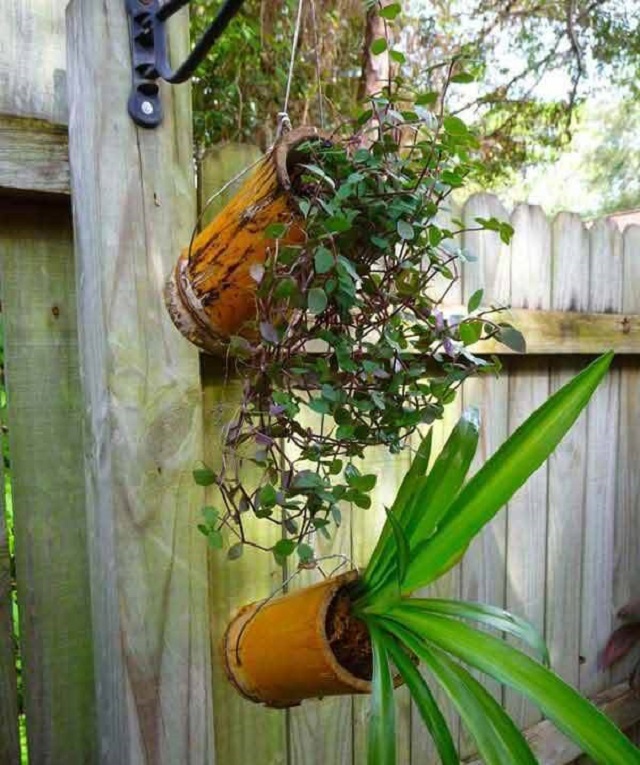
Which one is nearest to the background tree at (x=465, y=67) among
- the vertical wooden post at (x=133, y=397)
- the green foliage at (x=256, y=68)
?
the green foliage at (x=256, y=68)

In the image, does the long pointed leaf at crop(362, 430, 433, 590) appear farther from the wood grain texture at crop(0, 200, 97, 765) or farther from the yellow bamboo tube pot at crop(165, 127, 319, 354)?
the wood grain texture at crop(0, 200, 97, 765)

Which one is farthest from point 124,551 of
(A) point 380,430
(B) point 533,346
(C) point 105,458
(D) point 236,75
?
(D) point 236,75

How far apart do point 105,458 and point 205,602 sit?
0.25 meters

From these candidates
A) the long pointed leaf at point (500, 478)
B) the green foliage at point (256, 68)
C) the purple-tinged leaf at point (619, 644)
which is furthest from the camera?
the green foliage at point (256, 68)

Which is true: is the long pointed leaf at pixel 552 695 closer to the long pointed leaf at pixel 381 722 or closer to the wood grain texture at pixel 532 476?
the long pointed leaf at pixel 381 722

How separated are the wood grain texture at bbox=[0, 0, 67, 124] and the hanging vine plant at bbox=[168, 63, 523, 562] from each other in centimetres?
27

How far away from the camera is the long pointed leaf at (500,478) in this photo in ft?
2.16

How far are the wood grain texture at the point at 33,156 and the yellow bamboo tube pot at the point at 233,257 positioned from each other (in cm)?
18

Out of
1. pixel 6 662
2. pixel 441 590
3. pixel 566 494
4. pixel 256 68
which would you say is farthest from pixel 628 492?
pixel 256 68

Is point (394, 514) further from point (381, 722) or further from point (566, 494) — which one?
point (566, 494)

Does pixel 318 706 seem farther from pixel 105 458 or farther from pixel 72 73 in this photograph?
pixel 72 73

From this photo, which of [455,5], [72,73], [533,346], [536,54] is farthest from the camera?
[536,54]

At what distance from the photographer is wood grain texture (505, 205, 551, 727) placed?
1.26 metres

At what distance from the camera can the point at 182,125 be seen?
2.58 ft
